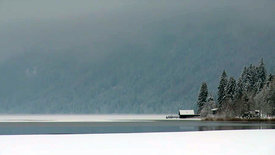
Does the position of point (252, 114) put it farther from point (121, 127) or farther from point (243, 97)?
point (121, 127)

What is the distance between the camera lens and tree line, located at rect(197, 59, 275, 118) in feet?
329

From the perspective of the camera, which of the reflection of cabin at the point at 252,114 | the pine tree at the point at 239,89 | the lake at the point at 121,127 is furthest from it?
the pine tree at the point at 239,89

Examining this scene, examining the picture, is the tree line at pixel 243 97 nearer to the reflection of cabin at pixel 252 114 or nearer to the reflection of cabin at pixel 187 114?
the reflection of cabin at pixel 252 114

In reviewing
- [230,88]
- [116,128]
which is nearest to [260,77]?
[230,88]

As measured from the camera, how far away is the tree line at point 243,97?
100375mm

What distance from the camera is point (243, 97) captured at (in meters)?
110

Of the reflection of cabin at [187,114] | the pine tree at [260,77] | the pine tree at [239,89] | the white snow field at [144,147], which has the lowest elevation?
the reflection of cabin at [187,114]

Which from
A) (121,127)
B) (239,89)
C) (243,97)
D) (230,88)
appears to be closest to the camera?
(121,127)

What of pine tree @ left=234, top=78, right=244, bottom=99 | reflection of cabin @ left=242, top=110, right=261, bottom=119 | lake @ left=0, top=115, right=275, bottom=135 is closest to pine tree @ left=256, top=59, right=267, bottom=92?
pine tree @ left=234, top=78, right=244, bottom=99

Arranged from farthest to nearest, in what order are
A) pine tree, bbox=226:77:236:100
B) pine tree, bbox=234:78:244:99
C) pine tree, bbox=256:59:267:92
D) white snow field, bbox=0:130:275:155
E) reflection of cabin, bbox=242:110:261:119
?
pine tree, bbox=226:77:236:100
pine tree, bbox=256:59:267:92
pine tree, bbox=234:78:244:99
reflection of cabin, bbox=242:110:261:119
white snow field, bbox=0:130:275:155

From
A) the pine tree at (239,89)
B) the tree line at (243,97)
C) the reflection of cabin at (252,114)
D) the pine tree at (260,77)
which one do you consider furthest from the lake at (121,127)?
the pine tree at (260,77)

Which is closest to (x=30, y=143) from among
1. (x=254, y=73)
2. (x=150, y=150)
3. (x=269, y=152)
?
(x=150, y=150)

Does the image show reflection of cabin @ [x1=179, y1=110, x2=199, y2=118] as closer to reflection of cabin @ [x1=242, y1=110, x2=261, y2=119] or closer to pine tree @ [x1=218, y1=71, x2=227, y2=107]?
pine tree @ [x1=218, y1=71, x2=227, y2=107]

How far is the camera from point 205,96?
449 feet
